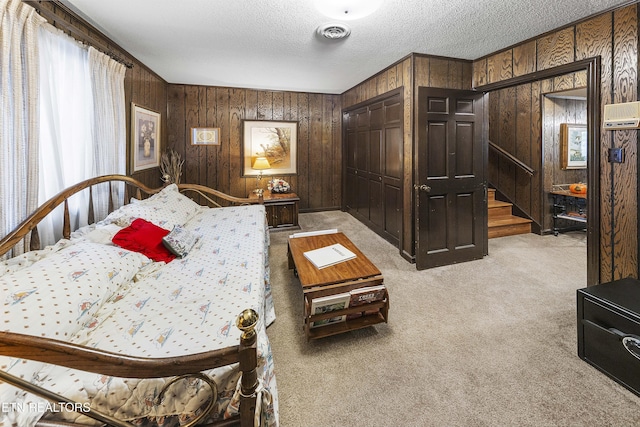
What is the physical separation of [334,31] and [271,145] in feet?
10.5

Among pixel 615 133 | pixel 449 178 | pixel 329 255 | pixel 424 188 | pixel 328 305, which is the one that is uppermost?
pixel 615 133

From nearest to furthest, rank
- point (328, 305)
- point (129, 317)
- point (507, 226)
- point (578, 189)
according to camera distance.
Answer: point (129, 317) < point (328, 305) < point (578, 189) < point (507, 226)

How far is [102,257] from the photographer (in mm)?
1653

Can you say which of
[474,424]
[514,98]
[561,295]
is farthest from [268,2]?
[514,98]

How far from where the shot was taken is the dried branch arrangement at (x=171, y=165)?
474 centimetres

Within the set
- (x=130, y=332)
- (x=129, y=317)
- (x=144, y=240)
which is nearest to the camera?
(x=130, y=332)

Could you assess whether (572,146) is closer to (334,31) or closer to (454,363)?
(334,31)

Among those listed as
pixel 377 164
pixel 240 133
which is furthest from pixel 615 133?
pixel 240 133

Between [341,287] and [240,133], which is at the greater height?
[240,133]

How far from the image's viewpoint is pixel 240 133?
216 inches

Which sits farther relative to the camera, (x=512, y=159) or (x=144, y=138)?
(x=512, y=159)

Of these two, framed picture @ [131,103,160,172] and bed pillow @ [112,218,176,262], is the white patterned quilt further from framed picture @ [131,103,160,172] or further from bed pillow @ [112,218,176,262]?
framed picture @ [131,103,160,172]

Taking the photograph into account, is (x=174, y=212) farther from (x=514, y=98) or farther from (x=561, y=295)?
(x=514, y=98)

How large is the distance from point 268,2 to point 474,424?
3009 mm
